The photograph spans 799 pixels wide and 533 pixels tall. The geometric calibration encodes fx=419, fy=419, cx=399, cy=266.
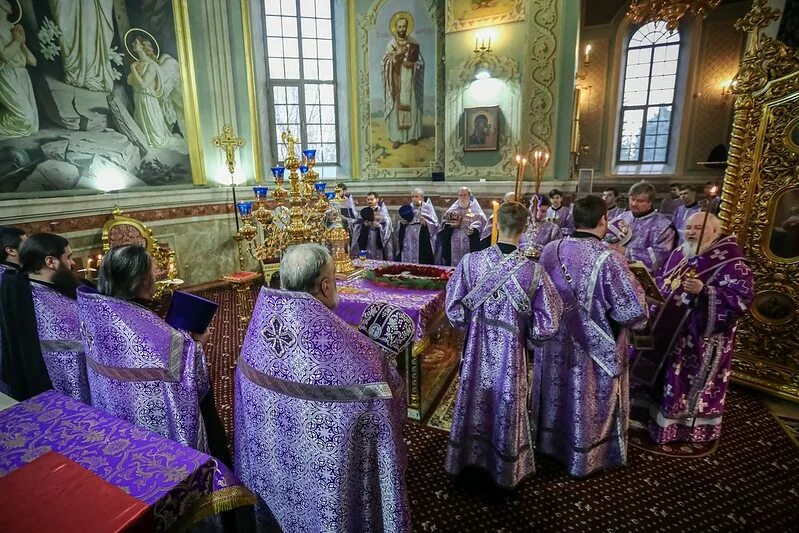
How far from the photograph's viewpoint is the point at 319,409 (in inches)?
65.9

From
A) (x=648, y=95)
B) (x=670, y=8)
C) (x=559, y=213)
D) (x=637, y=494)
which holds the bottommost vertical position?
(x=637, y=494)

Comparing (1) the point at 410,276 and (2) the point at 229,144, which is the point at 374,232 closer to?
(2) the point at 229,144

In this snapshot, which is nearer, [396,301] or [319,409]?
[319,409]

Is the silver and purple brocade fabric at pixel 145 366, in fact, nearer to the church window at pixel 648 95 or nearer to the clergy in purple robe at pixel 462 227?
the clergy in purple robe at pixel 462 227

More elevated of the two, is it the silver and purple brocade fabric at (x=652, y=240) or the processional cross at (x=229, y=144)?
the processional cross at (x=229, y=144)

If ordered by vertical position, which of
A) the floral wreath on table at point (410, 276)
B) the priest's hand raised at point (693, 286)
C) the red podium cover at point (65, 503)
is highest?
the priest's hand raised at point (693, 286)

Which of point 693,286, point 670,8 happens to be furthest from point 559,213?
point 693,286

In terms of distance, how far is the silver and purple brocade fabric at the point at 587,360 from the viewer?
2.74m

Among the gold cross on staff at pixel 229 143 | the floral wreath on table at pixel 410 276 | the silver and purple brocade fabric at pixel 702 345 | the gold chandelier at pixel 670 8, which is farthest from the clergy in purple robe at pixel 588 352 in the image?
the gold cross on staff at pixel 229 143

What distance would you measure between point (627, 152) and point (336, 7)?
8.54 meters

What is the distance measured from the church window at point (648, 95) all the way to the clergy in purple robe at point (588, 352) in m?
10.4

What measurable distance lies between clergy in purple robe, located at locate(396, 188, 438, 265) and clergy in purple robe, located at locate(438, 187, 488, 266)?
1.17 feet

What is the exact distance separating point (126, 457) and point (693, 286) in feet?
11.7

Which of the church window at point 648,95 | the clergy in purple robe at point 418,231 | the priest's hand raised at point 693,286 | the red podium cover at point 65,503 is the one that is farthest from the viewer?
the church window at point 648,95
